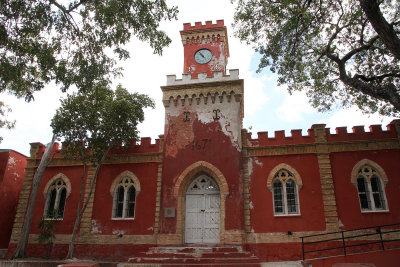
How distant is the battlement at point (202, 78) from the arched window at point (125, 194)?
5901 mm

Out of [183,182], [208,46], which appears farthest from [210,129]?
[208,46]

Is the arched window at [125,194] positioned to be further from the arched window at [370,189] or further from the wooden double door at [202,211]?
the arched window at [370,189]

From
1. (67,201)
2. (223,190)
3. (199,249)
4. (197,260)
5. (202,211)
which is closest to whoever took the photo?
(197,260)

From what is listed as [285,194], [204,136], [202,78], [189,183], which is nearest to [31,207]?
[189,183]

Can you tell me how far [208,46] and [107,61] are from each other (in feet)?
31.4

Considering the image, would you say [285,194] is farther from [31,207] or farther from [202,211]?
[31,207]

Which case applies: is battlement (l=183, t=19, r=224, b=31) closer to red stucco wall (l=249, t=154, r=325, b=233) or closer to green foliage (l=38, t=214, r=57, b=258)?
red stucco wall (l=249, t=154, r=325, b=233)

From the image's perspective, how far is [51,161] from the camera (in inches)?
688

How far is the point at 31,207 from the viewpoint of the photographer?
16234 millimetres

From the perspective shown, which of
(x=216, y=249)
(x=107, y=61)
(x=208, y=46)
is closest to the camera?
(x=107, y=61)

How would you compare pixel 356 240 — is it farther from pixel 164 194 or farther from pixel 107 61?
pixel 107 61

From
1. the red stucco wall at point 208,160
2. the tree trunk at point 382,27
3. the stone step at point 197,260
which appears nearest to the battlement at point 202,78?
the red stucco wall at point 208,160

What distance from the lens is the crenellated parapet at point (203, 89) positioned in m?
17.0

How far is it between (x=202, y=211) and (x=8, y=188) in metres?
12.0
